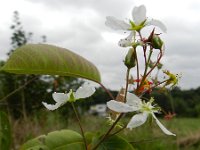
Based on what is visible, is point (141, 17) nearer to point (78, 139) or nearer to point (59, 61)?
point (59, 61)

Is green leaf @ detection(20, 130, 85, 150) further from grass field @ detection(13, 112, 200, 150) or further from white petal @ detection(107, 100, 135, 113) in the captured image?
grass field @ detection(13, 112, 200, 150)

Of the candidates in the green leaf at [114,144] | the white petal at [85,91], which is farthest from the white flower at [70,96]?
the green leaf at [114,144]

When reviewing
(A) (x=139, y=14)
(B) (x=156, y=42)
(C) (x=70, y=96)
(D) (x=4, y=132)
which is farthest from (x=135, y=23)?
(D) (x=4, y=132)

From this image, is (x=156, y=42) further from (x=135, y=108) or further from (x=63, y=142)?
(x=63, y=142)

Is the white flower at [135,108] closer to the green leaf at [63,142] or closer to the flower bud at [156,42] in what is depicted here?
the flower bud at [156,42]

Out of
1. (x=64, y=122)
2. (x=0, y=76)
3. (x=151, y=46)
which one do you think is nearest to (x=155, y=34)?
(x=151, y=46)

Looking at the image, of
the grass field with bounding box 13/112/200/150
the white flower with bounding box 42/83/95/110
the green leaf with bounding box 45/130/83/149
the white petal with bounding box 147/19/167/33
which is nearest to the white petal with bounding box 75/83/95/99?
the white flower with bounding box 42/83/95/110
